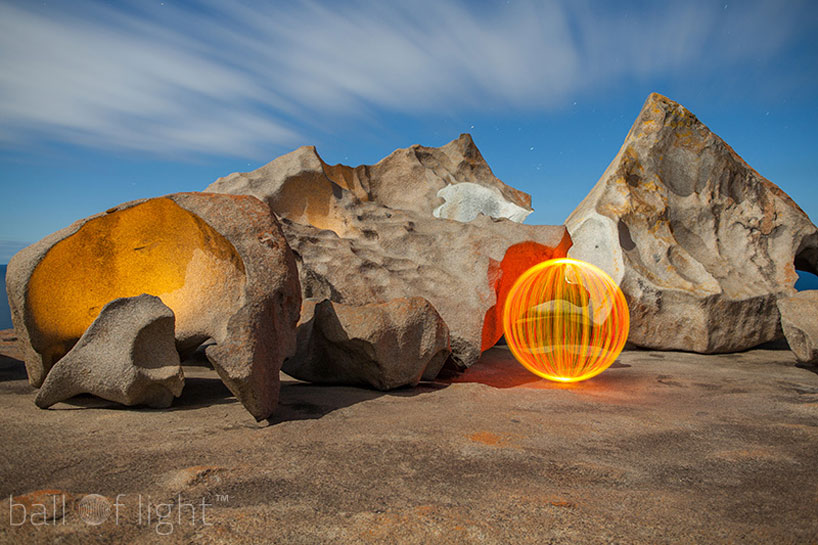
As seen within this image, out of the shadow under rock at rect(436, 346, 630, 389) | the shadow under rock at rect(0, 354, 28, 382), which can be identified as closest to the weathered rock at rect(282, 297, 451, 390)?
the shadow under rock at rect(436, 346, 630, 389)

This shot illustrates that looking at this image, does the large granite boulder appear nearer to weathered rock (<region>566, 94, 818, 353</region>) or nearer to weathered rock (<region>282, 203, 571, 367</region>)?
weathered rock (<region>282, 203, 571, 367</region>)

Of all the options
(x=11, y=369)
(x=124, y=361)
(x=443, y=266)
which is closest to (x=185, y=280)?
(x=124, y=361)

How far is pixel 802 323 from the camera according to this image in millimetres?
4879

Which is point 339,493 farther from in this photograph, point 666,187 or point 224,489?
point 666,187

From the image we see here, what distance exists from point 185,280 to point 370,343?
154 cm

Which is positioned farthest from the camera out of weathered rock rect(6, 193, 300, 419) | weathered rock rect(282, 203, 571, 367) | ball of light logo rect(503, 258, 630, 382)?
ball of light logo rect(503, 258, 630, 382)

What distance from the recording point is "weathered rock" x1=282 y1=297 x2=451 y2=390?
12.5ft

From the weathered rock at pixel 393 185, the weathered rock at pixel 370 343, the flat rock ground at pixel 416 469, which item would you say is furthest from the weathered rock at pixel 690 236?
the weathered rock at pixel 370 343

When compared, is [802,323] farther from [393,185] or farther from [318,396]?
[393,185]

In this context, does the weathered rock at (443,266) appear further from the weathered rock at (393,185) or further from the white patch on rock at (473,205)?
the white patch on rock at (473,205)

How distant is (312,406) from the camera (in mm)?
3342

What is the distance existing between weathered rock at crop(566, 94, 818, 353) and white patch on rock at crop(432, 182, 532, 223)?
1.09 metres

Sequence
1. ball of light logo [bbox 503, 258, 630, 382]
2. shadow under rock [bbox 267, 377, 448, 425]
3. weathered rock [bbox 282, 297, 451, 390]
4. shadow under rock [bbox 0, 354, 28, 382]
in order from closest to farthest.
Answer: shadow under rock [bbox 267, 377, 448, 425] < weathered rock [bbox 282, 297, 451, 390] < shadow under rock [bbox 0, 354, 28, 382] < ball of light logo [bbox 503, 258, 630, 382]

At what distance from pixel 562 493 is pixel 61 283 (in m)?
3.59
